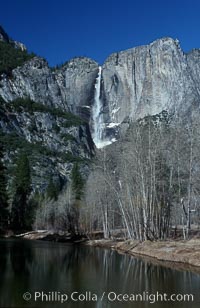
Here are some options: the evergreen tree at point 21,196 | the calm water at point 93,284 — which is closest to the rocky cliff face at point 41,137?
the evergreen tree at point 21,196

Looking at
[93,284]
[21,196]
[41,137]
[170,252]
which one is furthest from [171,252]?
[41,137]

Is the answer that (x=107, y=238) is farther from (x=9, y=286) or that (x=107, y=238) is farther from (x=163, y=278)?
(x=9, y=286)

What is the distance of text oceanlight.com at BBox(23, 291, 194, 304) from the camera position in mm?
14695

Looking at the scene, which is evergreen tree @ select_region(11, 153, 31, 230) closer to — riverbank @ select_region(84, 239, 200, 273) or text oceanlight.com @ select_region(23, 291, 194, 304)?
riverbank @ select_region(84, 239, 200, 273)

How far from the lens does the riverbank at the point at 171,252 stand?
27.7 metres

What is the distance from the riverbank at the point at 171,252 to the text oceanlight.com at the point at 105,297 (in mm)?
8667

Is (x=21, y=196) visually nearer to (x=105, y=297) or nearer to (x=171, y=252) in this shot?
(x=171, y=252)

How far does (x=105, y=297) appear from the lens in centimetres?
1554

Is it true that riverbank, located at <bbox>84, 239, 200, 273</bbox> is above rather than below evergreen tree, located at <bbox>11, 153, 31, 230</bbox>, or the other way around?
below

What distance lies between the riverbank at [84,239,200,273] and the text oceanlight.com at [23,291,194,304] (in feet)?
28.4

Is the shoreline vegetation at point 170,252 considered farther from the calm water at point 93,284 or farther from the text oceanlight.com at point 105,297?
the text oceanlight.com at point 105,297

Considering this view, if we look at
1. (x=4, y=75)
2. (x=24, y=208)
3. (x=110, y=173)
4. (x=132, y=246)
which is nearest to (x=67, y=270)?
(x=132, y=246)

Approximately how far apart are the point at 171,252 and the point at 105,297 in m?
16.9

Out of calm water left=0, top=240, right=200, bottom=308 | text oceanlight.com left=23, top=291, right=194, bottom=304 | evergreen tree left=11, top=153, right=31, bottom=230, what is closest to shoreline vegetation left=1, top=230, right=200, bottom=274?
calm water left=0, top=240, right=200, bottom=308
